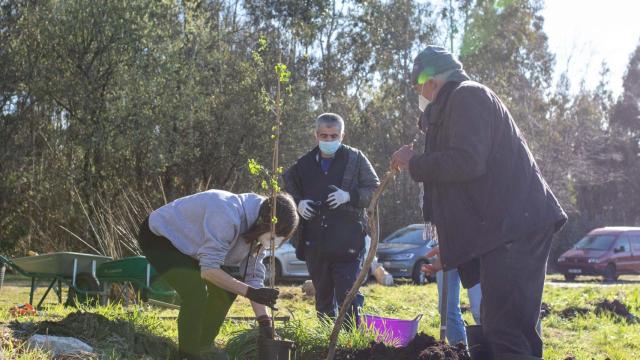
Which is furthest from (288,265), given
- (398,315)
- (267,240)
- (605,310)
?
(267,240)

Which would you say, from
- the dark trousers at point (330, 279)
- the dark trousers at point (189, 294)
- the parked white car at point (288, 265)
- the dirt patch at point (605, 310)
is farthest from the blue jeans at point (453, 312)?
the parked white car at point (288, 265)

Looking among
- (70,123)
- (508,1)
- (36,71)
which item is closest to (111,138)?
(70,123)

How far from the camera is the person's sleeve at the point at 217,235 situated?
13.4ft

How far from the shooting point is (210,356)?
452 centimetres

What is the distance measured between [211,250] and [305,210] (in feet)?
4.25

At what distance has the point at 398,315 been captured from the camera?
859 centimetres

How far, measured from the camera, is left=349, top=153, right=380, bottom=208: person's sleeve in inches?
210

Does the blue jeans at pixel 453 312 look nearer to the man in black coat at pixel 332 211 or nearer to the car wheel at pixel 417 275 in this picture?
the man in black coat at pixel 332 211

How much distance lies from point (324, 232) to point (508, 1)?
2618 cm

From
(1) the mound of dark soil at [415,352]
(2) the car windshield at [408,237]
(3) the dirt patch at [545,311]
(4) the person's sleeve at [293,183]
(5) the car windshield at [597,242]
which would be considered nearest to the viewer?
(1) the mound of dark soil at [415,352]

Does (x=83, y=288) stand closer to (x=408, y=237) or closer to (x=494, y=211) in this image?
(x=494, y=211)

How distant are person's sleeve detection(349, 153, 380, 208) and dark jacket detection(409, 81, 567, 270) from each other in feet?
6.73

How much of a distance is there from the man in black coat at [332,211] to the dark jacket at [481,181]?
6.67 feet

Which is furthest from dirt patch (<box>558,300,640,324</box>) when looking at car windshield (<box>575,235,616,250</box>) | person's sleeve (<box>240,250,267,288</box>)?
car windshield (<box>575,235,616,250</box>)
